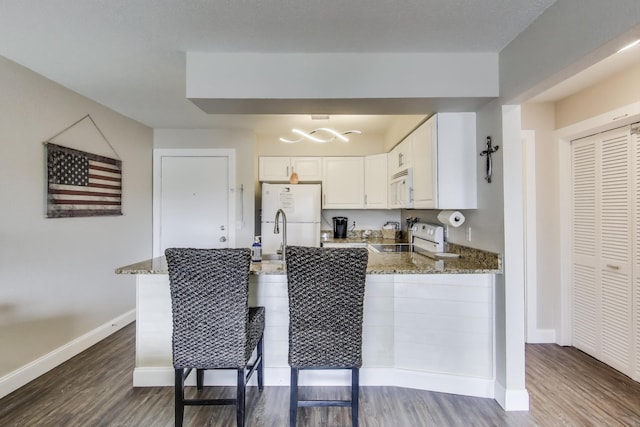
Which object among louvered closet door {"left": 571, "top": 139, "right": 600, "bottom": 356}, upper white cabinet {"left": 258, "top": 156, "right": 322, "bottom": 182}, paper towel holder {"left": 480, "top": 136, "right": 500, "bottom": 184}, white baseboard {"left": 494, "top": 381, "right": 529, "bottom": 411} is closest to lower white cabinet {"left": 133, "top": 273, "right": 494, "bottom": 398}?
white baseboard {"left": 494, "top": 381, "right": 529, "bottom": 411}

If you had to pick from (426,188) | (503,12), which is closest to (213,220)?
(426,188)

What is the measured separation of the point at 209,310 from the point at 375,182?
9.43 ft

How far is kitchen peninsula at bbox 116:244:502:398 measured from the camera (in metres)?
2.08

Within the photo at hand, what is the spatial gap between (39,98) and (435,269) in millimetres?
3324

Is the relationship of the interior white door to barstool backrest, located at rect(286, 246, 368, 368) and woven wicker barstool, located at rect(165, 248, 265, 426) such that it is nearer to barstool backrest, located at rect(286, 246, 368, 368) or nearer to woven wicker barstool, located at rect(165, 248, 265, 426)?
woven wicker barstool, located at rect(165, 248, 265, 426)

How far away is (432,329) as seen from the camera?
6.93 feet

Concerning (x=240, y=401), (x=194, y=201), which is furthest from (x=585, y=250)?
(x=194, y=201)

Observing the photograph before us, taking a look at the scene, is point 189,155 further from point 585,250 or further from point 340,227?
point 585,250

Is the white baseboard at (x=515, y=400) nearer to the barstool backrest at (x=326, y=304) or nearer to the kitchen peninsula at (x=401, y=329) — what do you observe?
the kitchen peninsula at (x=401, y=329)

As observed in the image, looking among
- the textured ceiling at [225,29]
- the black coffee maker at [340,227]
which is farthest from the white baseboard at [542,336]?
the textured ceiling at [225,29]

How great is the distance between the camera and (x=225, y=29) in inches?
68.0

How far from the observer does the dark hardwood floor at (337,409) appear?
180 cm

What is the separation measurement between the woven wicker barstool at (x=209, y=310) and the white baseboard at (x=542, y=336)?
279 centimetres

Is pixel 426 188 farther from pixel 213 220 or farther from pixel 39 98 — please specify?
pixel 39 98
